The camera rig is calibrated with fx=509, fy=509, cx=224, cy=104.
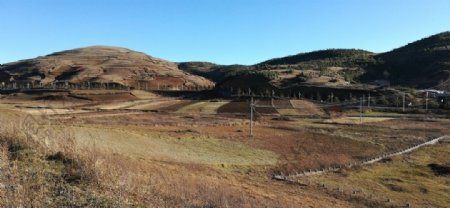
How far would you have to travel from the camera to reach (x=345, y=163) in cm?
2947

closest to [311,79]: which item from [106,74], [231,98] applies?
[231,98]

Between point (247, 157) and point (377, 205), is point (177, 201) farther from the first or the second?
point (247, 157)

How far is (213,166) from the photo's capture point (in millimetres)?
24547

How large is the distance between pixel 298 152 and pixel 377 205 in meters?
13.3

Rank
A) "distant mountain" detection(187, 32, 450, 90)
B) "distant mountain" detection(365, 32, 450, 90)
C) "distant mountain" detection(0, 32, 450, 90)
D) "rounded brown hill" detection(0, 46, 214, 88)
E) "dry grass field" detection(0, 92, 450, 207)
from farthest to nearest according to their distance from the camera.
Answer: "rounded brown hill" detection(0, 46, 214, 88) → "distant mountain" detection(365, 32, 450, 90) → "distant mountain" detection(0, 32, 450, 90) → "distant mountain" detection(187, 32, 450, 90) → "dry grass field" detection(0, 92, 450, 207)

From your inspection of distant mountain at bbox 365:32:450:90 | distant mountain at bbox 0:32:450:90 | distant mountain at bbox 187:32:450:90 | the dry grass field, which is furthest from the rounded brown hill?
the dry grass field

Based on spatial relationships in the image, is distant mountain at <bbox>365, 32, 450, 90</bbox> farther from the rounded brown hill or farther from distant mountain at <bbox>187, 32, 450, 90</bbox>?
the rounded brown hill

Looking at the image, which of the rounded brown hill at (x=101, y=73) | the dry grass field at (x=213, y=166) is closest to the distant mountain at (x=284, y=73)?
the rounded brown hill at (x=101, y=73)

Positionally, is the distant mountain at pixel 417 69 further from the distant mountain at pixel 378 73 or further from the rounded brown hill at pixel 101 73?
the rounded brown hill at pixel 101 73

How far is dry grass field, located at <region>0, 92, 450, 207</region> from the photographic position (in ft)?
29.2

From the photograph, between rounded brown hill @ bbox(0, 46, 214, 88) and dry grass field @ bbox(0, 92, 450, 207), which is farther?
rounded brown hill @ bbox(0, 46, 214, 88)

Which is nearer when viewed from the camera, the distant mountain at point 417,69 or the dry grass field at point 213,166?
the dry grass field at point 213,166

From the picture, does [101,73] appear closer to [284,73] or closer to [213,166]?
[284,73]

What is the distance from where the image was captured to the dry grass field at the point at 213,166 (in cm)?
889
